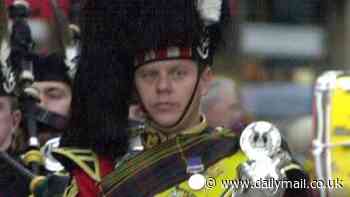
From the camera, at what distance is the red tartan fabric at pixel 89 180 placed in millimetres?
4977

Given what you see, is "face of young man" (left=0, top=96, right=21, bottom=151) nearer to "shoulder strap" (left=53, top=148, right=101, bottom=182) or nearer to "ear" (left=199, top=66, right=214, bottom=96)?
"shoulder strap" (left=53, top=148, right=101, bottom=182)

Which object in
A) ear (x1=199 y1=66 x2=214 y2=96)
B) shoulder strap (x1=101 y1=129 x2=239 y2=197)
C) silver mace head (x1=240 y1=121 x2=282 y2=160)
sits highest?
ear (x1=199 y1=66 x2=214 y2=96)

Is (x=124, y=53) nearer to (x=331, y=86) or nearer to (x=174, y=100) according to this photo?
(x=174, y=100)

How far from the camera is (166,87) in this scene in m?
4.88

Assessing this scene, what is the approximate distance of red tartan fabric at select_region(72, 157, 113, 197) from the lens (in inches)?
196

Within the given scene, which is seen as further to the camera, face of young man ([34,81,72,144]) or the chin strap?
face of young man ([34,81,72,144])

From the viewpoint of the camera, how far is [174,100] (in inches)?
193

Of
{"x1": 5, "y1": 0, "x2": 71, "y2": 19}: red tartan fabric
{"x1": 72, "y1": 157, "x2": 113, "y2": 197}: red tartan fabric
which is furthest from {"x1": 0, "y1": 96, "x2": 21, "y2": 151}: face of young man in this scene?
{"x1": 5, "y1": 0, "x2": 71, "y2": 19}: red tartan fabric

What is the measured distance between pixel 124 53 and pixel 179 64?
0.70ft

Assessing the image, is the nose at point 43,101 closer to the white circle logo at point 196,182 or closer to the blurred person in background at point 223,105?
the blurred person in background at point 223,105

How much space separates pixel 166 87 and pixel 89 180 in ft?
1.38

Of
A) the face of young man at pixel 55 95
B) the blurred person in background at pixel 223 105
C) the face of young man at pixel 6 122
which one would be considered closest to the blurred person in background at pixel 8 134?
the face of young man at pixel 6 122

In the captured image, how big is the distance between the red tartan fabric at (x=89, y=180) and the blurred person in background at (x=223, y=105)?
Answer: 1979 mm

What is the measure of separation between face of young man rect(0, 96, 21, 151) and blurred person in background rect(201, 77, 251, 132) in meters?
1.59
